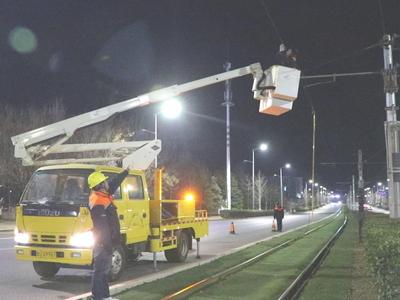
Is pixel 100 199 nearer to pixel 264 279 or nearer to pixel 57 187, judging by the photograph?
pixel 57 187

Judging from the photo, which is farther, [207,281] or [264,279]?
[264,279]

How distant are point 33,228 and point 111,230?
385 cm

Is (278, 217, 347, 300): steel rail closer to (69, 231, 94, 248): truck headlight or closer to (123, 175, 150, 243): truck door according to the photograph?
(123, 175, 150, 243): truck door

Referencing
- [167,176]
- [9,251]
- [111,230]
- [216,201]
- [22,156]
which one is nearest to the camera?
[111,230]

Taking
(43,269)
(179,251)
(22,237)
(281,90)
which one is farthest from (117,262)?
(281,90)

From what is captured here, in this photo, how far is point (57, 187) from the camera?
1223 cm

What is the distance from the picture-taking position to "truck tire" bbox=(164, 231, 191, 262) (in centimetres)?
1617

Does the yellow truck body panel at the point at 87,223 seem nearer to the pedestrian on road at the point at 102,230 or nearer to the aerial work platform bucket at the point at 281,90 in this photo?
the pedestrian on road at the point at 102,230

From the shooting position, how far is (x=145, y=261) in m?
16.8

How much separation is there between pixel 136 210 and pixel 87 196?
176 cm

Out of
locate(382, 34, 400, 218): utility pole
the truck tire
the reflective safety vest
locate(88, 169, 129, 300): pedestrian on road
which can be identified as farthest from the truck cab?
locate(382, 34, 400, 218): utility pole

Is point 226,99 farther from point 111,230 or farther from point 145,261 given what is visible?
point 111,230

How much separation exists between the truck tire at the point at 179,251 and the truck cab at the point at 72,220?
4.63 feet

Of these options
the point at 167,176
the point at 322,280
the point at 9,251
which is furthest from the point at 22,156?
the point at 167,176
